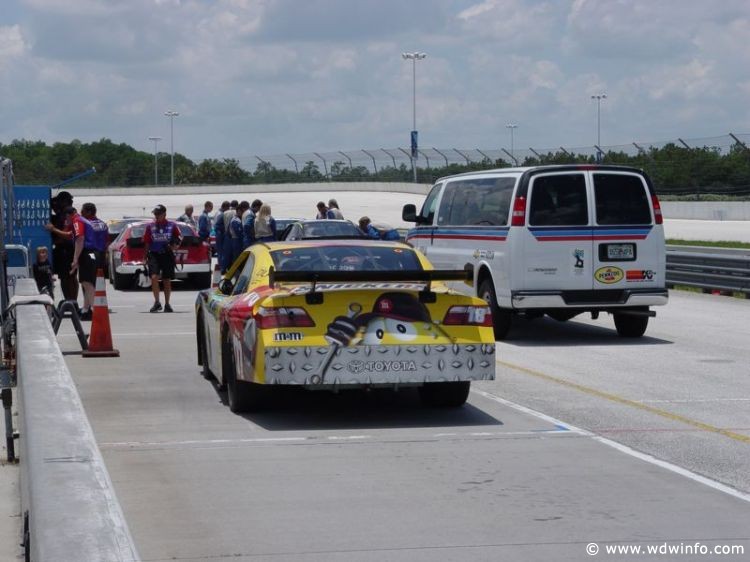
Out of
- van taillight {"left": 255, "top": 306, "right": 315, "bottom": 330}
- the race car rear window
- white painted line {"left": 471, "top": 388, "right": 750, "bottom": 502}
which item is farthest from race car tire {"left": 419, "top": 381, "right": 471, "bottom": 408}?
van taillight {"left": 255, "top": 306, "right": 315, "bottom": 330}

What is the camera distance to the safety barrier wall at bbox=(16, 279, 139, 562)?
10.4 feet

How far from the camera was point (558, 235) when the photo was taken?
52.2 feet

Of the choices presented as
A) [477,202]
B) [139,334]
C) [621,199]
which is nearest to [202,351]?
[139,334]

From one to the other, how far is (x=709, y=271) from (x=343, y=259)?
1481cm

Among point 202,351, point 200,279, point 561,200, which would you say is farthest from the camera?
point 200,279

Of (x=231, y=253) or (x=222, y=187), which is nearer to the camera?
(x=231, y=253)

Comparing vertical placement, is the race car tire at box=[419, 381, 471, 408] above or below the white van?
below

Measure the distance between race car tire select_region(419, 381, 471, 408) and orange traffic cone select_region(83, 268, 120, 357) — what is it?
16.3ft

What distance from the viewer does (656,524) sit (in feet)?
22.4

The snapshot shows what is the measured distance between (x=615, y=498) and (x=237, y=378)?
3787 millimetres

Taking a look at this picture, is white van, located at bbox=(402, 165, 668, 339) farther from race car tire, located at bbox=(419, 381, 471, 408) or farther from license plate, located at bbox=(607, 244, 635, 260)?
race car tire, located at bbox=(419, 381, 471, 408)

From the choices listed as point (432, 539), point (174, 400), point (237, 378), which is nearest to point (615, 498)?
point (432, 539)

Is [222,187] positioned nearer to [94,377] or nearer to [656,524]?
[94,377]

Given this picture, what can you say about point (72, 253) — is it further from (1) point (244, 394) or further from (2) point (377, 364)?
(2) point (377, 364)
